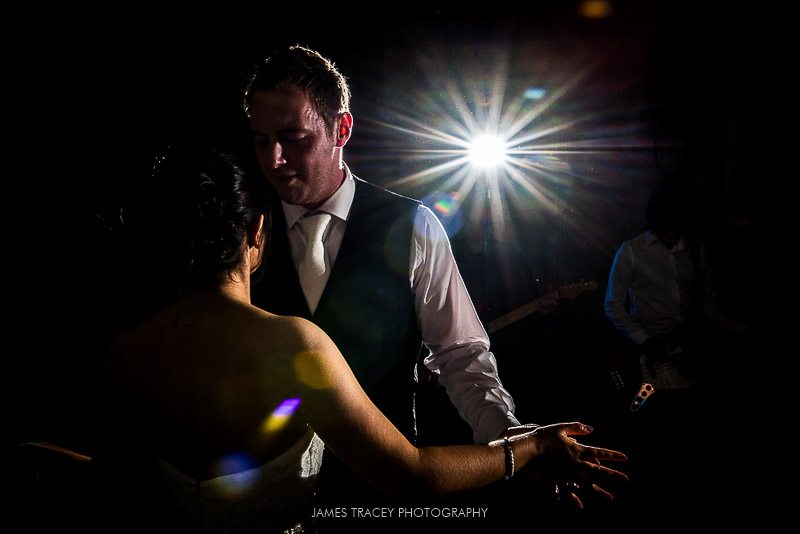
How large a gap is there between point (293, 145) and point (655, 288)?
10.7ft

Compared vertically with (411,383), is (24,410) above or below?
above

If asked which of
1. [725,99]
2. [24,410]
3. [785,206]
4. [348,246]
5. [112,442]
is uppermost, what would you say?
[725,99]

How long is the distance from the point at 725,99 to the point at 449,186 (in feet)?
8.90

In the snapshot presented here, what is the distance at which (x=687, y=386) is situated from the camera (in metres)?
3.86

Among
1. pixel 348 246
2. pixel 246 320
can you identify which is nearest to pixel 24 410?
pixel 348 246

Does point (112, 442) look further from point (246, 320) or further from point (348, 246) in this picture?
point (348, 246)

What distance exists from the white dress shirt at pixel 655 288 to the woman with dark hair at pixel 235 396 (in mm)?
2992

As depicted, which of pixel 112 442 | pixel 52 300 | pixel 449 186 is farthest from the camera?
pixel 449 186

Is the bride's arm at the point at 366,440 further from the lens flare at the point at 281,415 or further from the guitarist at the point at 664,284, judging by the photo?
the guitarist at the point at 664,284

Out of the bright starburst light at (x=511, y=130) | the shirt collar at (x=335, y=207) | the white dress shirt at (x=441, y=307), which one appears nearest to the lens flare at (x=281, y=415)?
the white dress shirt at (x=441, y=307)

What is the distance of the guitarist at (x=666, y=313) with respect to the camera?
3824 millimetres

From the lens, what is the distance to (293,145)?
1642 mm

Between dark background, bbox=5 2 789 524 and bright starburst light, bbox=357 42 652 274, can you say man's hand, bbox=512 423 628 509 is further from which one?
bright starburst light, bbox=357 42 652 274

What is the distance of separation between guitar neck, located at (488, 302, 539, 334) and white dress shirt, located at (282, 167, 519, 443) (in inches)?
110
